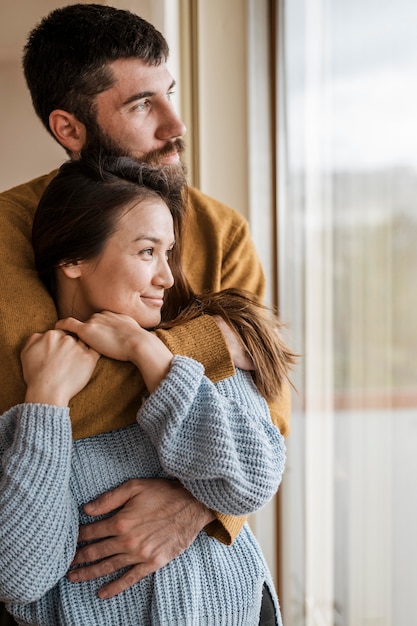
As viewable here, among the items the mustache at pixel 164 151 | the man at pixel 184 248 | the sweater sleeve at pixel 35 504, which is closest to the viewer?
the sweater sleeve at pixel 35 504

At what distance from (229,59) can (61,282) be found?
135 cm

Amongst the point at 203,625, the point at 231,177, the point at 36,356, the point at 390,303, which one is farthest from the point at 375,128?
the point at 203,625

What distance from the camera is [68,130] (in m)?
1.73

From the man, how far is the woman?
0.13 feet

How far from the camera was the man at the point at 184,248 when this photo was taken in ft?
4.27

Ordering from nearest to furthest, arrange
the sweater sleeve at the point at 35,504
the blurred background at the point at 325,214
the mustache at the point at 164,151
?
the sweater sleeve at the point at 35,504
the mustache at the point at 164,151
the blurred background at the point at 325,214

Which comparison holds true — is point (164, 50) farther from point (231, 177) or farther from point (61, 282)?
point (231, 177)

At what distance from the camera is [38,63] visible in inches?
68.1

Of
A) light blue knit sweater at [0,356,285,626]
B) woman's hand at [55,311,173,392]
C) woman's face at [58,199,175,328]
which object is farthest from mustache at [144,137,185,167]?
light blue knit sweater at [0,356,285,626]

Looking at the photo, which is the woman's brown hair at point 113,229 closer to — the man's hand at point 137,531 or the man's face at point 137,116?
the man's face at point 137,116

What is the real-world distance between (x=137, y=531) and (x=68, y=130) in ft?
3.11

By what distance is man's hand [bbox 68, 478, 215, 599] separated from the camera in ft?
4.23

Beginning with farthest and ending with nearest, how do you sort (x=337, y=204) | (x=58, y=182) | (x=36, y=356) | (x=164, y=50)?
(x=337, y=204) < (x=164, y=50) < (x=58, y=182) < (x=36, y=356)

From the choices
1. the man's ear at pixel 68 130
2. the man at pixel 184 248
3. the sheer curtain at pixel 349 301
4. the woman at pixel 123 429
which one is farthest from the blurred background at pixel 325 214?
the man's ear at pixel 68 130
